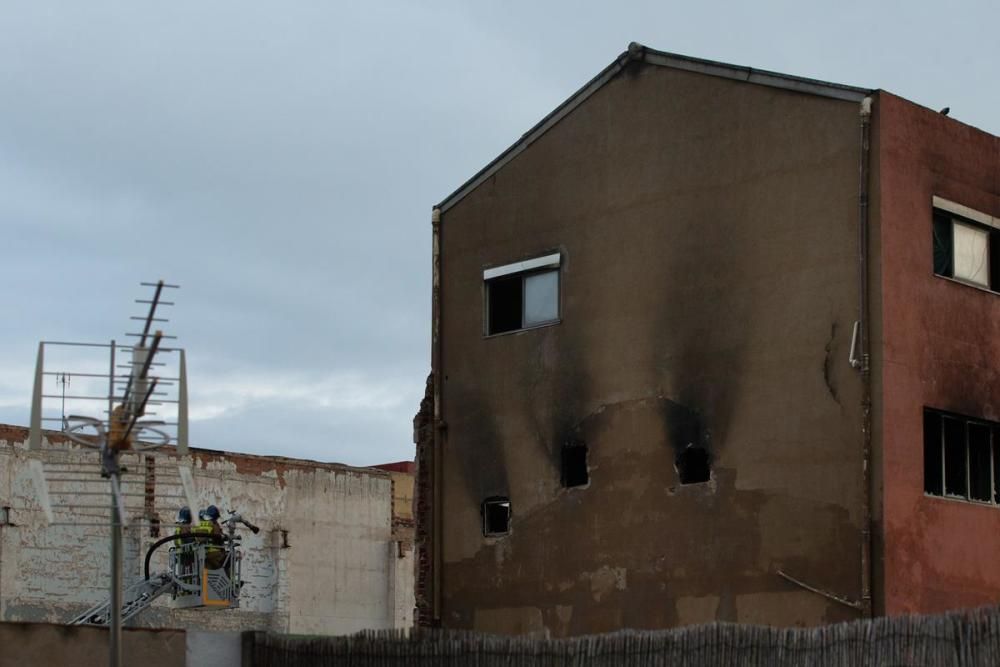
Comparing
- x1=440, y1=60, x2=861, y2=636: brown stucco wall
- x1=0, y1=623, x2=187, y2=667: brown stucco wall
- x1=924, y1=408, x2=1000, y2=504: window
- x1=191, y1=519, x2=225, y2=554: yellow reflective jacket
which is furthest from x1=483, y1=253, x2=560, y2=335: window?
x1=191, y1=519, x2=225, y2=554: yellow reflective jacket

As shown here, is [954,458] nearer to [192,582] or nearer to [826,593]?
[826,593]

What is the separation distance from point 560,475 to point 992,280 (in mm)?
7023

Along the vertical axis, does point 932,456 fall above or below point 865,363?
below

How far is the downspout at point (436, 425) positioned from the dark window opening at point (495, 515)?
96cm

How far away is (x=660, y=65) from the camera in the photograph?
26.9 metres

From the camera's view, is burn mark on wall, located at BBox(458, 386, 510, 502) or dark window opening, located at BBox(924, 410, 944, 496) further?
burn mark on wall, located at BBox(458, 386, 510, 502)

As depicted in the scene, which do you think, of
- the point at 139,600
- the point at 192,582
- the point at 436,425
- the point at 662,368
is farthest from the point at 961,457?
the point at 139,600

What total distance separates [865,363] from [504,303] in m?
7.10

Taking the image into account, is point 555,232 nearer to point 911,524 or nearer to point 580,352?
point 580,352

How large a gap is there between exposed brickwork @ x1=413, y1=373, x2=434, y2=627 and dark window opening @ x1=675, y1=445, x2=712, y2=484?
514 cm

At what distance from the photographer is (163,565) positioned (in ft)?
138

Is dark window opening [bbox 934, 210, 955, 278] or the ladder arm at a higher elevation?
dark window opening [bbox 934, 210, 955, 278]

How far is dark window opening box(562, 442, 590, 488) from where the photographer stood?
88.6 ft

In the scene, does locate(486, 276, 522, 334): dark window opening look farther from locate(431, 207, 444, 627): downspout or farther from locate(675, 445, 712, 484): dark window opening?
locate(675, 445, 712, 484): dark window opening
